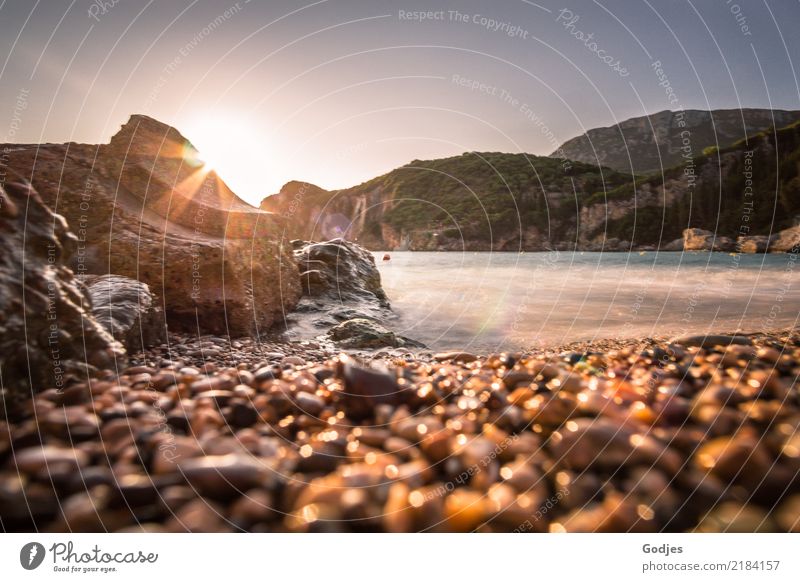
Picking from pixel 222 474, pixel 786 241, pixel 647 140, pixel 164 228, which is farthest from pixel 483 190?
pixel 647 140

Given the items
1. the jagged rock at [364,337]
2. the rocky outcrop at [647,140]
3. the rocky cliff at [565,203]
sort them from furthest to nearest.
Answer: the rocky outcrop at [647,140]
the rocky cliff at [565,203]
the jagged rock at [364,337]

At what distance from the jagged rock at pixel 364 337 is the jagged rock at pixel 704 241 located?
52.5 meters

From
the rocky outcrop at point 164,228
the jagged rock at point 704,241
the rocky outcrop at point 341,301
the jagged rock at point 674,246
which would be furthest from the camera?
the jagged rock at point 674,246

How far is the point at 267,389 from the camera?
2.83 metres

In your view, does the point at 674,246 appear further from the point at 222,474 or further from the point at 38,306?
the point at 38,306

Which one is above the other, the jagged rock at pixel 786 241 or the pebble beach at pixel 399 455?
the jagged rock at pixel 786 241

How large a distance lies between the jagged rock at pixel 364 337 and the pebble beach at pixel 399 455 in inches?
117

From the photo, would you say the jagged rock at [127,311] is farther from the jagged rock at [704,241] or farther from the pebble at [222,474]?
the jagged rock at [704,241]

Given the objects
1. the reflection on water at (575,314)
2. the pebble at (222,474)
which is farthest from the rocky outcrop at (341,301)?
the pebble at (222,474)

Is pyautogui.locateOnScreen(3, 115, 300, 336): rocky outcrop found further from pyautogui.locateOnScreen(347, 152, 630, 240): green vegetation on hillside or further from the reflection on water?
pyautogui.locateOnScreen(347, 152, 630, 240): green vegetation on hillside

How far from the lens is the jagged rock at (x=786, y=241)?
32444 millimetres

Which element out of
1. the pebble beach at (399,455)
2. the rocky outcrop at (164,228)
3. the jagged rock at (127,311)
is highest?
the rocky outcrop at (164,228)

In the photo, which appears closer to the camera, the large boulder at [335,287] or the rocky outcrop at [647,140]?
the large boulder at [335,287]
